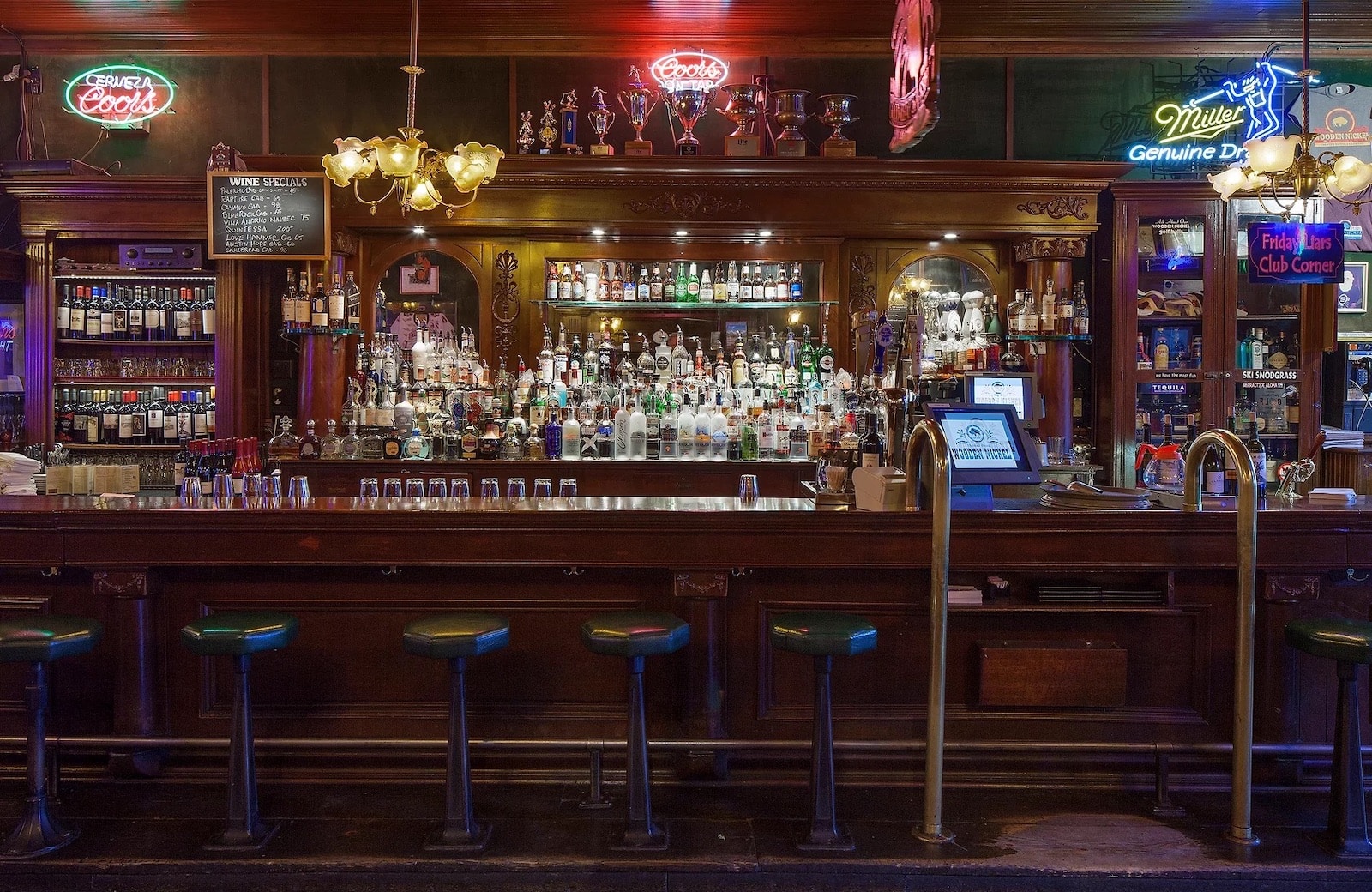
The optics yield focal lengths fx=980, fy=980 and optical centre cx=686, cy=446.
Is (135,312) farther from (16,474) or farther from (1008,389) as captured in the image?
(1008,389)

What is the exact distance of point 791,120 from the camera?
6.01 meters

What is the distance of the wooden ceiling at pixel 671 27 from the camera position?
599 cm

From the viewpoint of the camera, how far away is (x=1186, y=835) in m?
2.85

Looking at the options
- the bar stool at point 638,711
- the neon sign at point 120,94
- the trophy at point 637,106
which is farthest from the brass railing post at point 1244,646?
the neon sign at point 120,94

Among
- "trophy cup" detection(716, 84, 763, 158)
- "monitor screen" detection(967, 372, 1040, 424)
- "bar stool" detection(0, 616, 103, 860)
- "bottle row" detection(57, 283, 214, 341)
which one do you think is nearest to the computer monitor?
"monitor screen" detection(967, 372, 1040, 424)

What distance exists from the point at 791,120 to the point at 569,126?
4.56ft

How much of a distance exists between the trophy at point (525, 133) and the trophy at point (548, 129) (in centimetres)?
6

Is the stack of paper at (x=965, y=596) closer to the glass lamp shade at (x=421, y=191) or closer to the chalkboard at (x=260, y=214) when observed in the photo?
the glass lamp shade at (x=421, y=191)

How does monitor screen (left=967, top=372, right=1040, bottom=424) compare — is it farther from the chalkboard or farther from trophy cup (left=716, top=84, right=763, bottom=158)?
the chalkboard

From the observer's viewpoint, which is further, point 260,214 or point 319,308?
point 319,308

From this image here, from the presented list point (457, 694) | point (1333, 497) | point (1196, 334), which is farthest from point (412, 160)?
point (1196, 334)

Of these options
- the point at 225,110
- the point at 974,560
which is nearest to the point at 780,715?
the point at 974,560

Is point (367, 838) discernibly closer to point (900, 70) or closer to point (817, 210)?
point (900, 70)

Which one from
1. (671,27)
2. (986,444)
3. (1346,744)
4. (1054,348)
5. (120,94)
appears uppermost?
(671,27)
